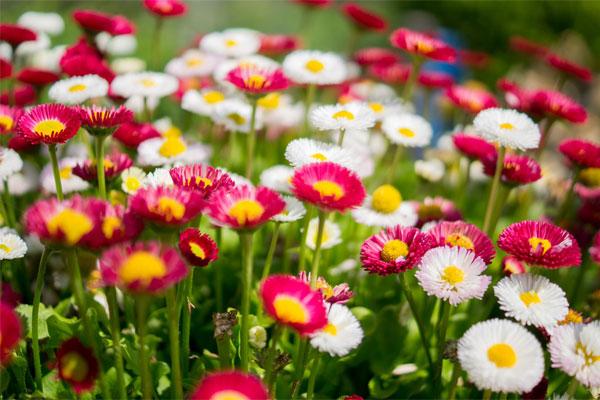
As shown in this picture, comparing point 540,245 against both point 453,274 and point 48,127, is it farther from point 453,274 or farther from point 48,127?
point 48,127

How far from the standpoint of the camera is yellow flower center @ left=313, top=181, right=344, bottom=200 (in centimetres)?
80

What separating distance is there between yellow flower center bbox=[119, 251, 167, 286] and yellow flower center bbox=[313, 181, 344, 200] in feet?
0.81

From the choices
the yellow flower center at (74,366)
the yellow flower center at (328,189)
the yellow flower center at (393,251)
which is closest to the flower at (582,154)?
the yellow flower center at (393,251)

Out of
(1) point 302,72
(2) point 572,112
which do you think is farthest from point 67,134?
(2) point 572,112

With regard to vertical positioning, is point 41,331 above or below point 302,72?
below

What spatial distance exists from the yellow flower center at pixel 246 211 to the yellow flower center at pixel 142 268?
0.12 m

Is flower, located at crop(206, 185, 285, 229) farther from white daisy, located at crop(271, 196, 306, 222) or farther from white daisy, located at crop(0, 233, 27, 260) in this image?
white daisy, located at crop(0, 233, 27, 260)

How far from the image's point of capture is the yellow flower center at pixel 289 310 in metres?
0.72

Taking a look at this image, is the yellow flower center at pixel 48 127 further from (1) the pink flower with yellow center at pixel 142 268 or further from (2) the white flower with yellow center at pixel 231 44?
(2) the white flower with yellow center at pixel 231 44

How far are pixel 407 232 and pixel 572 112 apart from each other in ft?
2.16

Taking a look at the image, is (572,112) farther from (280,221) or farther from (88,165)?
(88,165)

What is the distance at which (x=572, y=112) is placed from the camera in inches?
53.8

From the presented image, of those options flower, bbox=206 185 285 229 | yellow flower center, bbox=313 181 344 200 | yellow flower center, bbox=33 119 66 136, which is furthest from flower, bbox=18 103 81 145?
yellow flower center, bbox=313 181 344 200

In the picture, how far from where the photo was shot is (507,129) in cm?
111
